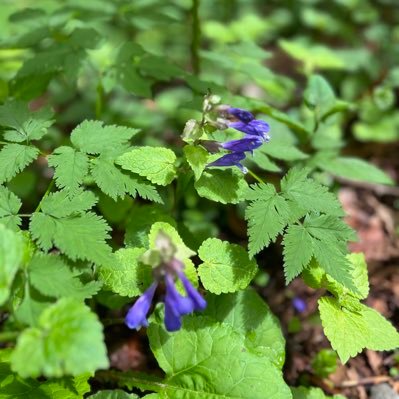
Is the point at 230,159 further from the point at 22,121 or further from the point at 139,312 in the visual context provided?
the point at 22,121

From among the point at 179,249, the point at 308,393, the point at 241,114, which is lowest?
the point at 308,393

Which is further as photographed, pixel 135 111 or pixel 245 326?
pixel 135 111

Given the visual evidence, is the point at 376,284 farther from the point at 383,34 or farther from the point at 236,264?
the point at 383,34

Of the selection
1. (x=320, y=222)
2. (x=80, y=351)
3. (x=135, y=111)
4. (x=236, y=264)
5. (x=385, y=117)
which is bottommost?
(x=385, y=117)

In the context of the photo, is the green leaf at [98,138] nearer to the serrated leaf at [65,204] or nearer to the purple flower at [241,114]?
the serrated leaf at [65,204]

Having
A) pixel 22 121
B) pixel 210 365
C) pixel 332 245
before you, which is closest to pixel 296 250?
pixel 332 245

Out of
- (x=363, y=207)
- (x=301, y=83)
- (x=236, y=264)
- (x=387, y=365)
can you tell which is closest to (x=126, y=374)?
(x=236, y=264)

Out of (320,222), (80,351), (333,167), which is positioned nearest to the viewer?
(80,351)
